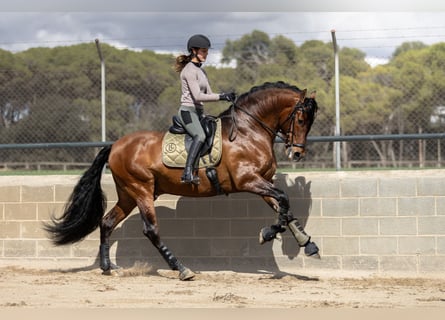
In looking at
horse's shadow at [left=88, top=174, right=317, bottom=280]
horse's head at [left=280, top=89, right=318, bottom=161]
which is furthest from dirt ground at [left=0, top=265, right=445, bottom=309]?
horse's head at [left=280, top=89, right=318, bottom=161]

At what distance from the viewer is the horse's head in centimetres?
912

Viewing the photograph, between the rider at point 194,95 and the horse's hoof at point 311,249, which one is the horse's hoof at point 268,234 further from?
the rider at point 194,95

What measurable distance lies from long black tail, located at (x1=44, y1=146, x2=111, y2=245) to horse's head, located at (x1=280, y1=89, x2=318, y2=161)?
234 centimetres

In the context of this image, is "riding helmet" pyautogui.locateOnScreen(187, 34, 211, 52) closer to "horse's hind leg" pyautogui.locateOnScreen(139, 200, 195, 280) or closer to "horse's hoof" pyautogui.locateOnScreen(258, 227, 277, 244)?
"horse's hind leg" pyautogui.locateOnScreen(139, 200, 195, 280)

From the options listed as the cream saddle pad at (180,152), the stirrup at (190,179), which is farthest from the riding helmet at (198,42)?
the stirrup at (190,179)

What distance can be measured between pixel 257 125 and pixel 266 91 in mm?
443

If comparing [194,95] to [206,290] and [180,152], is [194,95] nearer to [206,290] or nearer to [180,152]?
[180,152]

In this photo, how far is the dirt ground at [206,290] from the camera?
23.9 feet

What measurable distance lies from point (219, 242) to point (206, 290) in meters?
1.79

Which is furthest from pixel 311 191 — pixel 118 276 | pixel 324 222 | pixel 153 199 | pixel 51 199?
pixel 51 199

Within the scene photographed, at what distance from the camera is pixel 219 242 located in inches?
396

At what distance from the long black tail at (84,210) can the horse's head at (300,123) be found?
7.68 feet

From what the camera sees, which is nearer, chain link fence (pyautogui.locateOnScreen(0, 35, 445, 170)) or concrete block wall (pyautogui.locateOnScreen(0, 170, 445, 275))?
concrete block wall (pyautogui.locateOnScreen(0, 170, 445, 275))

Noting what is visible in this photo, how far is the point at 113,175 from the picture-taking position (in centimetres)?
970
